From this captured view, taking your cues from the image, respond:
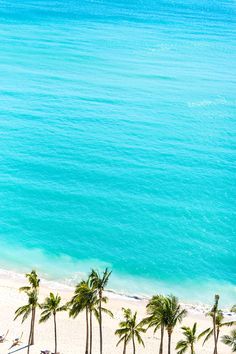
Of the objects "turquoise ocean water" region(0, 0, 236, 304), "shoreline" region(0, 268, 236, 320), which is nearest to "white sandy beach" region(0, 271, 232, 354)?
"shoreline" region(0, 268, 236, 320)

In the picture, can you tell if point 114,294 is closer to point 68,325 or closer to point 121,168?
A: point 68,325

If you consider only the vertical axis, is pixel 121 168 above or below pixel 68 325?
above

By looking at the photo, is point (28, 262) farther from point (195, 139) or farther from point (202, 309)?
point (195, 139)

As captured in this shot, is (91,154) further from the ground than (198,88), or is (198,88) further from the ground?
(198,88)

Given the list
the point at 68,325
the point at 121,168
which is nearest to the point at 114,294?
the point at 68,325

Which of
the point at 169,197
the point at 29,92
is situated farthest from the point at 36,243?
the point at 29,92

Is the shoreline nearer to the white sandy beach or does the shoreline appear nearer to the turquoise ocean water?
the white sandy beach
